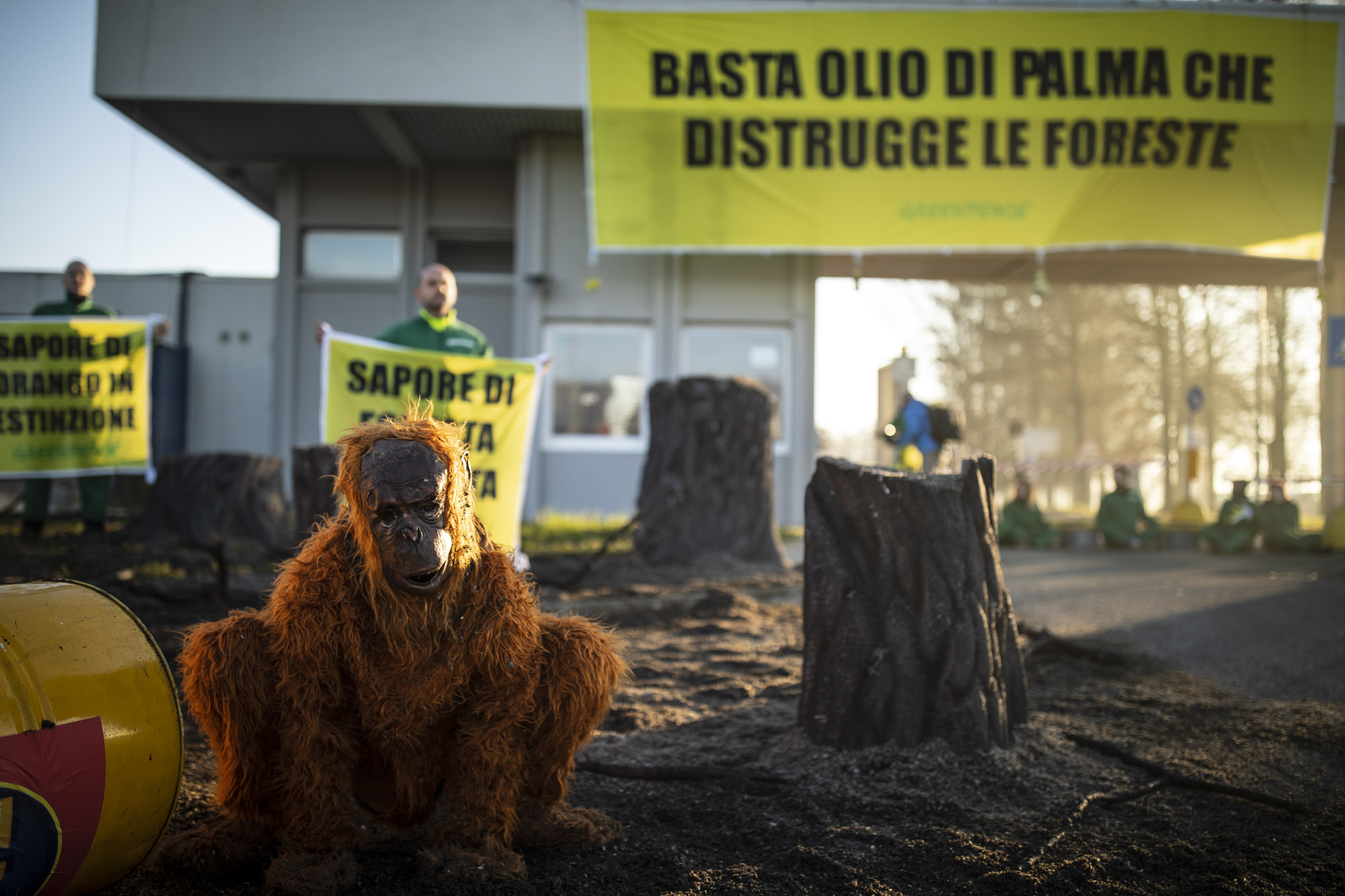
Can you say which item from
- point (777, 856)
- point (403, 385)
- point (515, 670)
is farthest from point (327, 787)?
point (403, 385)

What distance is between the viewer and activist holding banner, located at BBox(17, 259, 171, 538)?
21.2 feet

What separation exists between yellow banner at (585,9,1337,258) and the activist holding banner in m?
4.85

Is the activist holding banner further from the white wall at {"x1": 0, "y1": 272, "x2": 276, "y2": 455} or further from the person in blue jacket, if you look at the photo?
the person in blue jacket

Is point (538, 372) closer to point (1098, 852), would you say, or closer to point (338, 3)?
point (1098, 852)

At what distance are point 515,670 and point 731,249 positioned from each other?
8.28 metres

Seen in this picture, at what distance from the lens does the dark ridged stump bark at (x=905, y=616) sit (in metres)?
2.54

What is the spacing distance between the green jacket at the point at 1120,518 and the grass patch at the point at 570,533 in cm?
601

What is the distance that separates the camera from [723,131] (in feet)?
31.5

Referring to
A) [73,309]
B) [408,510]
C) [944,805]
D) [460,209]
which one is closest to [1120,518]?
[460,209]

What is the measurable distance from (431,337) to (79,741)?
3.73 meters

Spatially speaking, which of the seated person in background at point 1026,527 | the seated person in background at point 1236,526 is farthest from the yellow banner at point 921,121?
the seated person in background at point 1236,526

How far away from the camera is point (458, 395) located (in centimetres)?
497

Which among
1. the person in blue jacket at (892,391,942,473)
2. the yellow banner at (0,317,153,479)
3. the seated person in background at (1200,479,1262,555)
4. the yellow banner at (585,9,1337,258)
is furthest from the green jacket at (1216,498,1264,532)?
the yellow banner at (0,317,153,479)

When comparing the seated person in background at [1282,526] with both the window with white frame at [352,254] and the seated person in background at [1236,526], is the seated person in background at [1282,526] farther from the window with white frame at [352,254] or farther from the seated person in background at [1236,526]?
the window with white frame at [352,254]
